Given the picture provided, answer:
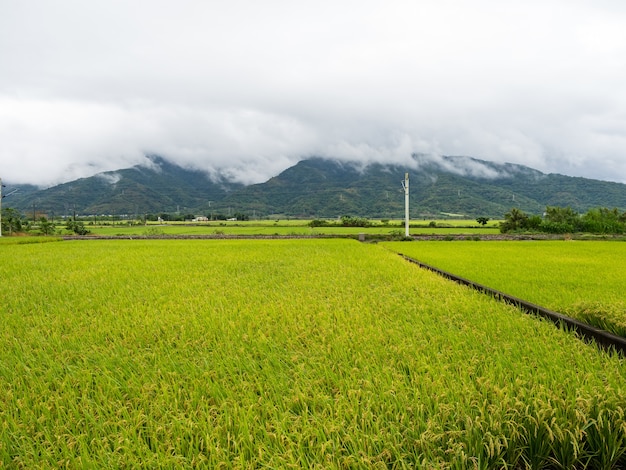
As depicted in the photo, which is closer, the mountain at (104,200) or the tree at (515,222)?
the tree at (515,222)

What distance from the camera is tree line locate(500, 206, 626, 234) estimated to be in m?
33.0

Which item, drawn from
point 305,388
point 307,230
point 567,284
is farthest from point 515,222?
point 305,388

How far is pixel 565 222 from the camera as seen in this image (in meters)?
Answer: 35.0

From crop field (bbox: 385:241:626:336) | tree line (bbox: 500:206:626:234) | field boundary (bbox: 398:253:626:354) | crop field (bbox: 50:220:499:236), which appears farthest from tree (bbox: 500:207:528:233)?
field boundary (bbox: 398:253:626:354)

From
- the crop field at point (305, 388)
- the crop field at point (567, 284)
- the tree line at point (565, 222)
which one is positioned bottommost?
the crop field at point (567, 284)

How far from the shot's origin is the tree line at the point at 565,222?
33.0m

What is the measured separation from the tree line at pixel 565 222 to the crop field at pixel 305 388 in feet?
115

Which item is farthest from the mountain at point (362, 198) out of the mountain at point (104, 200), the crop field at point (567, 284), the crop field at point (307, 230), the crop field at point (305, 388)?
the crop field at point (305, 388)

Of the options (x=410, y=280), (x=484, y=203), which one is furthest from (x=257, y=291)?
(x=484, y=203)

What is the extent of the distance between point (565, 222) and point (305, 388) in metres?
40.8

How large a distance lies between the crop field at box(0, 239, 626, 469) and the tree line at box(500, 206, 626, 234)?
34983 mm

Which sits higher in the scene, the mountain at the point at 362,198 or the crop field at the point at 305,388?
the mountain at the point at 362,198

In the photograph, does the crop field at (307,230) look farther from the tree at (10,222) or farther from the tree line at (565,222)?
the tree at (10,222)

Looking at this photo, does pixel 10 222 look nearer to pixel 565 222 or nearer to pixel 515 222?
pixel 515 222
